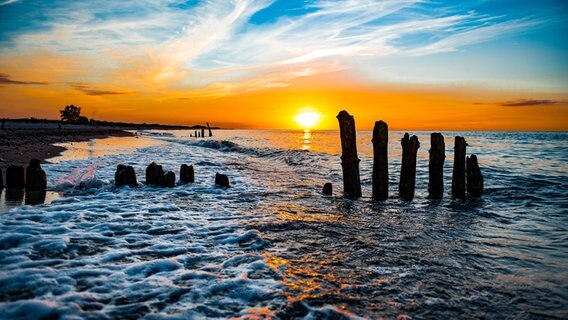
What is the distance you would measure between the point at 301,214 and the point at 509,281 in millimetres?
4853

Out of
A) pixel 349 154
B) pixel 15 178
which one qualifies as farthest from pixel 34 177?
pixel 349 154

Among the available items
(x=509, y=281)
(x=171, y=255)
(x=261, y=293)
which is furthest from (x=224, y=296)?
(x=509, y=281)

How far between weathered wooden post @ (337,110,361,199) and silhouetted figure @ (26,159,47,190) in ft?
30.2

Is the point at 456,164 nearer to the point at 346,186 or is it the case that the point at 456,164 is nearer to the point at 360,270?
the point at 346,186

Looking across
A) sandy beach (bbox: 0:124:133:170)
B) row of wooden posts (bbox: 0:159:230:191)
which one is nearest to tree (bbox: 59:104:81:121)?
sandy beach (bbox: 0:124:133:170)

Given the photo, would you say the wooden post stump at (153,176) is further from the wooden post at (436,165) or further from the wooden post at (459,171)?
the wooden post at (459,171)

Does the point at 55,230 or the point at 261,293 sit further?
the point at 55,230

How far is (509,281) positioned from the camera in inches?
195

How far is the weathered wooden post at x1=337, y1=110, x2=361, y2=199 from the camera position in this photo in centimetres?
1128

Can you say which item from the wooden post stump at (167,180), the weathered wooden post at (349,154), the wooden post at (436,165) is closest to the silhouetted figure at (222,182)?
the wooden post stump at (167,180)

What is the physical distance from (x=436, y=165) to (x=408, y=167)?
3.11 ft

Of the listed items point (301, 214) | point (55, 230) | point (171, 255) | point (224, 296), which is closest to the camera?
point (224, 296)

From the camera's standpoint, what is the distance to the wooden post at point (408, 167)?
1141 cm

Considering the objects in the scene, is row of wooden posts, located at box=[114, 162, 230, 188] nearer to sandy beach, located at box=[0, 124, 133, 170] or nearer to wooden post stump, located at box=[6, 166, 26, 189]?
wooden post stump, located at box=[6, 166, 26, 189]
